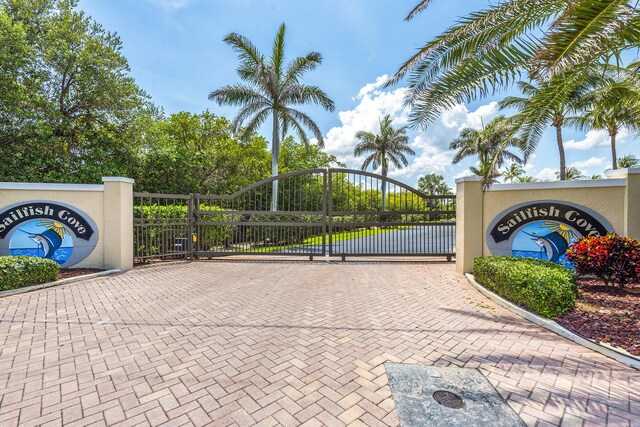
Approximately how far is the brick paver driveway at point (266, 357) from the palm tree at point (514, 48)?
3.65 meters

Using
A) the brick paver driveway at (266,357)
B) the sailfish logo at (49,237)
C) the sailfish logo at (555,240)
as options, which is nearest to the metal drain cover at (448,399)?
the brick paver driveway at (266,357)

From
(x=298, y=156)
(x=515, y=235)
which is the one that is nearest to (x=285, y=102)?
(x=515, y=235)

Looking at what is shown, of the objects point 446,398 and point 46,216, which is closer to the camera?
point 446,398

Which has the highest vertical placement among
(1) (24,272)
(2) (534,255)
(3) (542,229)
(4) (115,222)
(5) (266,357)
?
(4) (115,222)

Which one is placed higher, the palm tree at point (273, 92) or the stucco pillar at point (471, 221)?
the palm tree at point (273, 92)

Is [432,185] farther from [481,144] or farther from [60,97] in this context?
[60,97]

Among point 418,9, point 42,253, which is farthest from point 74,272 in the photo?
point 418,9

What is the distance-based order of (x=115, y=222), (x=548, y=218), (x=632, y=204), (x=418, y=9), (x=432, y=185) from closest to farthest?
(x=418, y=9) < (x=632, y=204) < (x=548, y=218) < (x=115, y=222) < (x=432, y=185)

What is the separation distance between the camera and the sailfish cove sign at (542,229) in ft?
21.6

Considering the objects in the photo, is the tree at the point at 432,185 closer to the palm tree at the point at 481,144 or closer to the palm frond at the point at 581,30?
the palm tree at the point at 481,144

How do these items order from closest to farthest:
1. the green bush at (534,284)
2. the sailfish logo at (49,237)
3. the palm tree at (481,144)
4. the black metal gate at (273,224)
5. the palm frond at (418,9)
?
the green bush at (534,284) → the palm frond at (418,9) → the sailfish logo at (49,237) → the black metal gate at (273,224) → the palm tree at (481,144)

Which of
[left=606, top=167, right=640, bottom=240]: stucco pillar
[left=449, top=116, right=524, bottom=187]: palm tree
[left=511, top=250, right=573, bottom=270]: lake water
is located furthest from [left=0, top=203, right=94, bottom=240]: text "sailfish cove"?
[left=449, top=116, right=524, bottom=187]: palm tree

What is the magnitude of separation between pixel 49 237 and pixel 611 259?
12.7 metres

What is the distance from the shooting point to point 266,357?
134 inches
